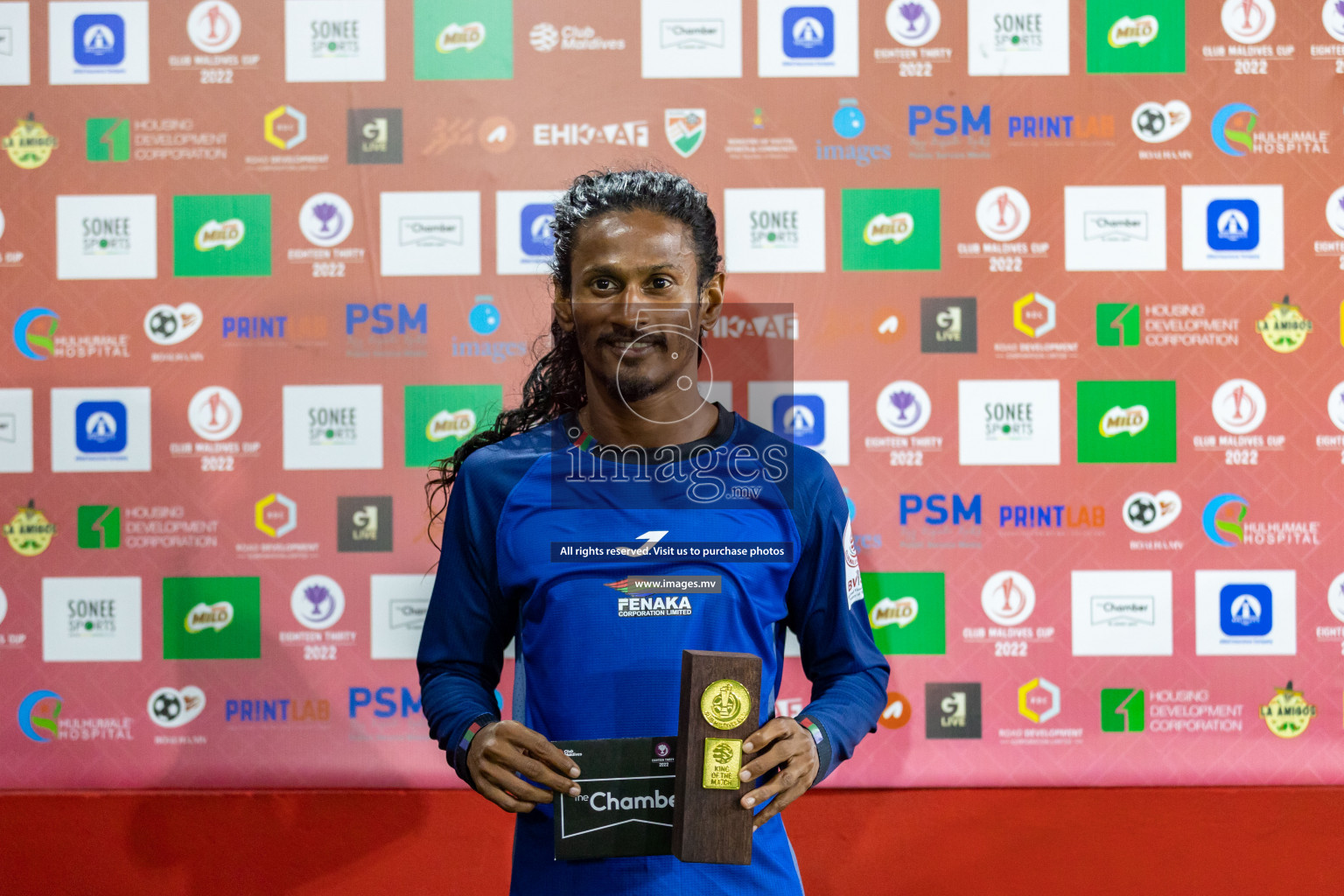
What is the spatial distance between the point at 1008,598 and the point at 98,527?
2038 mm

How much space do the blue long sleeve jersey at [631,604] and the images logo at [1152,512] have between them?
100cm

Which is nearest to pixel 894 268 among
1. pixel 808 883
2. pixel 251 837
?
pixel 808 883

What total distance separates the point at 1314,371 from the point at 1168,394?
13.2 inches

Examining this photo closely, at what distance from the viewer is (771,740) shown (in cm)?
103

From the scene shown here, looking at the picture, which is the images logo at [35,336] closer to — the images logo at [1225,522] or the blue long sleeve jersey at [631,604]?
the blue long sleeve jersey at [631,604]

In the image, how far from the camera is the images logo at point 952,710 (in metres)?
1.94

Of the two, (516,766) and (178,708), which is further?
(178,708)

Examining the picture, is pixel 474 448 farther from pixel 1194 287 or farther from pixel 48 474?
pixel 1194 287

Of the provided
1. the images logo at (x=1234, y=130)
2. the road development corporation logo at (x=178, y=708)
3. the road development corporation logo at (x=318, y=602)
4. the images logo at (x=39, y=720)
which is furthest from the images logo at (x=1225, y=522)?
the images logo at (x=39, y=720)

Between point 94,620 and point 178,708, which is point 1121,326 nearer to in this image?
point 178,708

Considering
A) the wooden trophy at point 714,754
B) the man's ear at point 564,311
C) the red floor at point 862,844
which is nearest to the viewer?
the wooden trophy at point 714,754

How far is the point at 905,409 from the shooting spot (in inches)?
76.5

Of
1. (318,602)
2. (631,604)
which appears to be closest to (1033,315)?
(631,604)

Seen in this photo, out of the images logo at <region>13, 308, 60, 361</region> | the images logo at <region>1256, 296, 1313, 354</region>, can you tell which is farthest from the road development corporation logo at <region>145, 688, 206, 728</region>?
the images logo at <region>1256, 296, 1313, 354</region>
